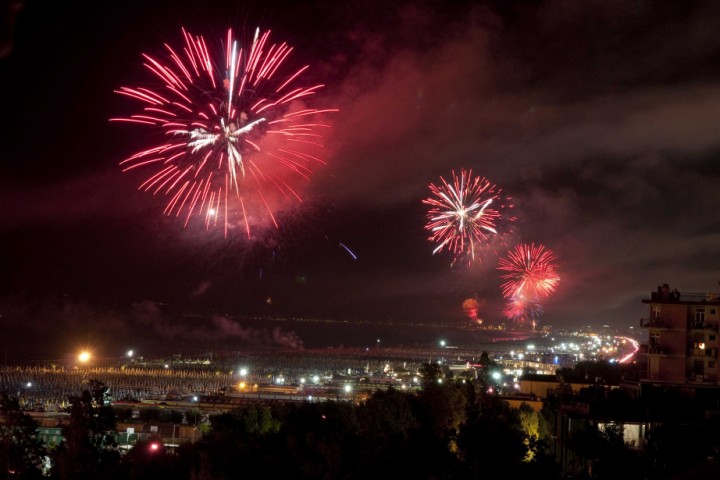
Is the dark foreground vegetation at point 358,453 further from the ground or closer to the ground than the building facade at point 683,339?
closer to the ground

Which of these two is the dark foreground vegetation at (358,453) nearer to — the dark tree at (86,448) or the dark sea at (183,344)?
the dark tree at (86,448)

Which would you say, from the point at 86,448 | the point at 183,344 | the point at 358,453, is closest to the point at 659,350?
the point at 358,453

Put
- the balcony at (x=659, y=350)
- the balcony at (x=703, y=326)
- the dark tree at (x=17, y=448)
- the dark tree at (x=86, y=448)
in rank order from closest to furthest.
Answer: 1. the dark tree at (x=86, y=448)
2. the dark tree at (x=17, y=448)
3. the balcony at (x=703, y=326)
4. the balcony at (x=659, y=350)

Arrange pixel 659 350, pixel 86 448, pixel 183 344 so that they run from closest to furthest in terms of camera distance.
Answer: pixel 86 448, pixel 659 350, pixel 183 344

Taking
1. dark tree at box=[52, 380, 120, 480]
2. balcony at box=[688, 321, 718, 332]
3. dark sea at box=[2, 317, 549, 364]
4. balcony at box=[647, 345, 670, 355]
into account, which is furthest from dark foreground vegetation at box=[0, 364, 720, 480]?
dark sea at box=[2, 317, 549, 364]

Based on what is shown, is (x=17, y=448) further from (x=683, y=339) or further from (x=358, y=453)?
(x=683, y=339)

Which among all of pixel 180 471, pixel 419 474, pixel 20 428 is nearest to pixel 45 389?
pixel 20 428

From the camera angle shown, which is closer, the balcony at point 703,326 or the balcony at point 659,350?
the balcony at point 703,326

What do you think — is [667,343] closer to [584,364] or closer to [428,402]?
[428,402]

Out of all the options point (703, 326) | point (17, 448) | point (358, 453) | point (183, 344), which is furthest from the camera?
point (183, 344)

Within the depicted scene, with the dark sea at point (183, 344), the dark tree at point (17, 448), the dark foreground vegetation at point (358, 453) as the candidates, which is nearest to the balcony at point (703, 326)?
the dark foreground vegetation at point (358, 453)

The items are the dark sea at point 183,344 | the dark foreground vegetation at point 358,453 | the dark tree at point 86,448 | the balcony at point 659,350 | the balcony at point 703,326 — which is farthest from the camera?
the dark sea at point 183,344
